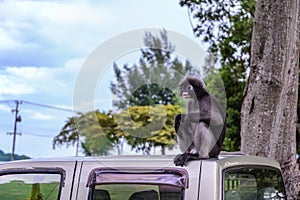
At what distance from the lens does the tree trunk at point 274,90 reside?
4.62 metres

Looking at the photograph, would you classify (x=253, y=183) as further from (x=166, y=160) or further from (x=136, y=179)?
(x=136, y=179)

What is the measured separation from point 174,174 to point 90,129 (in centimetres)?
73

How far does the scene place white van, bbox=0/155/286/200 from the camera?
216 cm

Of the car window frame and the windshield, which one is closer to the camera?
the windshield

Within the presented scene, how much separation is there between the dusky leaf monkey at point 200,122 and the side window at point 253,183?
0.69 ft

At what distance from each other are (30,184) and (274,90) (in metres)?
2.87

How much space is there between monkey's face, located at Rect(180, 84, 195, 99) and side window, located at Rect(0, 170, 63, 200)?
3.40 feet

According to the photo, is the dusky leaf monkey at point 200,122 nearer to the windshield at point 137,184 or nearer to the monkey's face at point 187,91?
the monkey's face at point 187,91

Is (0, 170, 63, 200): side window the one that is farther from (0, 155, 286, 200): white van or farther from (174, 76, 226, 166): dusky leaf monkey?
(174, 76, 226, 166): dusky leaf monkey

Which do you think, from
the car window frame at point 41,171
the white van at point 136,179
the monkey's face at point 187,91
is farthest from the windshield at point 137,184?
the monkey's face at point 187,91

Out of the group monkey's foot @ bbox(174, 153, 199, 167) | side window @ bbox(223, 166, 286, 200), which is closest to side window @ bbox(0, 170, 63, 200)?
monkey's foot @ bbox(174, 153, 199, 167)

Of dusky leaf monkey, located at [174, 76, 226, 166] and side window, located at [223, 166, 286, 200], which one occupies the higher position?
dusky leaf monkey, located at [174, 76, 226, 166]

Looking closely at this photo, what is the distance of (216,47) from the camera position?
9.59 meters

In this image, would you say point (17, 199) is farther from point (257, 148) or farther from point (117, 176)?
point (257, 148)
